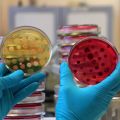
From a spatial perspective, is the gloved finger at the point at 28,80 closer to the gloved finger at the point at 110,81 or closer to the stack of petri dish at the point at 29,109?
the stack of petri dish at the point at 29,109

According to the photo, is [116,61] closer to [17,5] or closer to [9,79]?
[9,79]

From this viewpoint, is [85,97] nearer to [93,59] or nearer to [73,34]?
[93,59]

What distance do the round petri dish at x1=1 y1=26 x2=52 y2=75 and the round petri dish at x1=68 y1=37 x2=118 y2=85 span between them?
10 centimetres

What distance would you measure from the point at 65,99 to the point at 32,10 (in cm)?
235

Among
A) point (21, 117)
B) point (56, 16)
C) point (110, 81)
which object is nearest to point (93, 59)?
point (110, 81)

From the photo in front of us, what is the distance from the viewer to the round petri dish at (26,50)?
0.89 metres

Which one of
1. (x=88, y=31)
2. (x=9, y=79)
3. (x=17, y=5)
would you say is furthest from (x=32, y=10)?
(x=9, y=79)

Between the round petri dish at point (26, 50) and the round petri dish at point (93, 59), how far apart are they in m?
0.10

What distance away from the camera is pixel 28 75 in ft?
3.03

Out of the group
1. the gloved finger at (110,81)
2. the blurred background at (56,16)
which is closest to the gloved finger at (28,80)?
the gloved finger at (110,81)

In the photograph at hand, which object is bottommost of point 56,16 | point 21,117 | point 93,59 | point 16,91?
point 21,117

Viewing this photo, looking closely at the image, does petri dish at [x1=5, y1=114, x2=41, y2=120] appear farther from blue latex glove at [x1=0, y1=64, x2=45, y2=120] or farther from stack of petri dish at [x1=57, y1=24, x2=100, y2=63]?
stack of petri dish at [x1=57, y1=24, x2=100, y2=63]

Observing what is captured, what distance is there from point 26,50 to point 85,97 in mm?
239

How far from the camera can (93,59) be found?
2.77 ft
